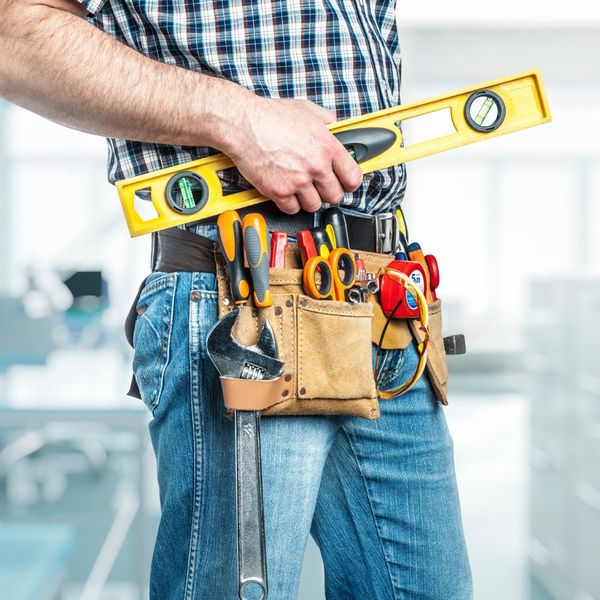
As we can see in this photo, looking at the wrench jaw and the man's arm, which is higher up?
the man's arm

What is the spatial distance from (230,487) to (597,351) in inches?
73.2

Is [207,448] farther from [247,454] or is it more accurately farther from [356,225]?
[356,225]

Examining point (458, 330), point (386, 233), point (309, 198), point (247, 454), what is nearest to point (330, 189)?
point (309, 198)

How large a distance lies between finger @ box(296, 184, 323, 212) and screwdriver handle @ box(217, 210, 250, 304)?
6 centimetres

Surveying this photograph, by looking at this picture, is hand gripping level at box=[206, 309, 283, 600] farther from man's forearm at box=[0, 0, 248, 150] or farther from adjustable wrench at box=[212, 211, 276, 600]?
man's forearm at box=[0, 0, 248, 150]

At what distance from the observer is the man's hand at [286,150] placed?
2.31 feet

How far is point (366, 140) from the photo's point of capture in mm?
759

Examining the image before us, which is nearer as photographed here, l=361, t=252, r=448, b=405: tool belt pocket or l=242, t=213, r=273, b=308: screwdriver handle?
l=242, t=213, r=273, b=308: screwdriver handle

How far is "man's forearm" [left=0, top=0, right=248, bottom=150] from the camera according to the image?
685 millimetres

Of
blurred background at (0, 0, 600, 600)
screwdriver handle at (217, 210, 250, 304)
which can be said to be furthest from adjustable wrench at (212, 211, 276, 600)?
blurred background at (0, 0, 600, 600)

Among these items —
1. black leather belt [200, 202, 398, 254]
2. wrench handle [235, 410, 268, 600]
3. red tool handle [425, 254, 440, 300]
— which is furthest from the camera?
red tool handle [425, 254, 440, 300]

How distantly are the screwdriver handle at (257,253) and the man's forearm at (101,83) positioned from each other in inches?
3.0

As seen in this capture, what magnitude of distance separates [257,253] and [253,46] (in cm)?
21

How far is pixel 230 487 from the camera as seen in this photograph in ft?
2.42
